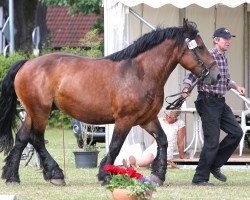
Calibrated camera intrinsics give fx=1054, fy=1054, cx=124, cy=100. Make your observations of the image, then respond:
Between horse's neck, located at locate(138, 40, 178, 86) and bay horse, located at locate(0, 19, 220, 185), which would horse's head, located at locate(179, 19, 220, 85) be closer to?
bay horse, located at locate(0, 19, 220, 185)

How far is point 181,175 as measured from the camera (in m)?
15.1

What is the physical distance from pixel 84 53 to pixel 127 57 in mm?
14011

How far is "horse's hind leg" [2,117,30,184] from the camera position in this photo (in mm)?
13750

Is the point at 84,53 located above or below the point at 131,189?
above

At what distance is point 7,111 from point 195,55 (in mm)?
2773

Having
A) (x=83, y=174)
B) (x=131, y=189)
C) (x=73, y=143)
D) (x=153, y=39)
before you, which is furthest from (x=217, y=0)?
(x=73, y=143)

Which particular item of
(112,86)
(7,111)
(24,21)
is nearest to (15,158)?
(7,111)

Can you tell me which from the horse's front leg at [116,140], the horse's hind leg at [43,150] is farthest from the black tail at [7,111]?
the horse's front leg at [116,140]

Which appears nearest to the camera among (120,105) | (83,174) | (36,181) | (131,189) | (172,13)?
(131,189)

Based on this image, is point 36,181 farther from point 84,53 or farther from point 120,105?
point 84,53

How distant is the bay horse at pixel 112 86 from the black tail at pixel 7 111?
20 centimetres

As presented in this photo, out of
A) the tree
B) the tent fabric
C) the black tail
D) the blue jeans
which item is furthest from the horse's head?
the tree

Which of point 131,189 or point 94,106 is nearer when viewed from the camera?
point 131,189

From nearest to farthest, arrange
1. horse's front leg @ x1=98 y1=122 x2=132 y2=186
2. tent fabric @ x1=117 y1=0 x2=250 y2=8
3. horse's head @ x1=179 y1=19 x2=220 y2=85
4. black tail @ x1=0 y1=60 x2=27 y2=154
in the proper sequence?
horse's head @ x1=179 y1=19 x2=220 y2=85, horse's front leg @ x1=98 y1=122 x2=132 y2=186, black tail @ x1=0 y1=60 x2=27 y2=154, tent fabric @ x1=117 y1=0 x2=250 y2=8
